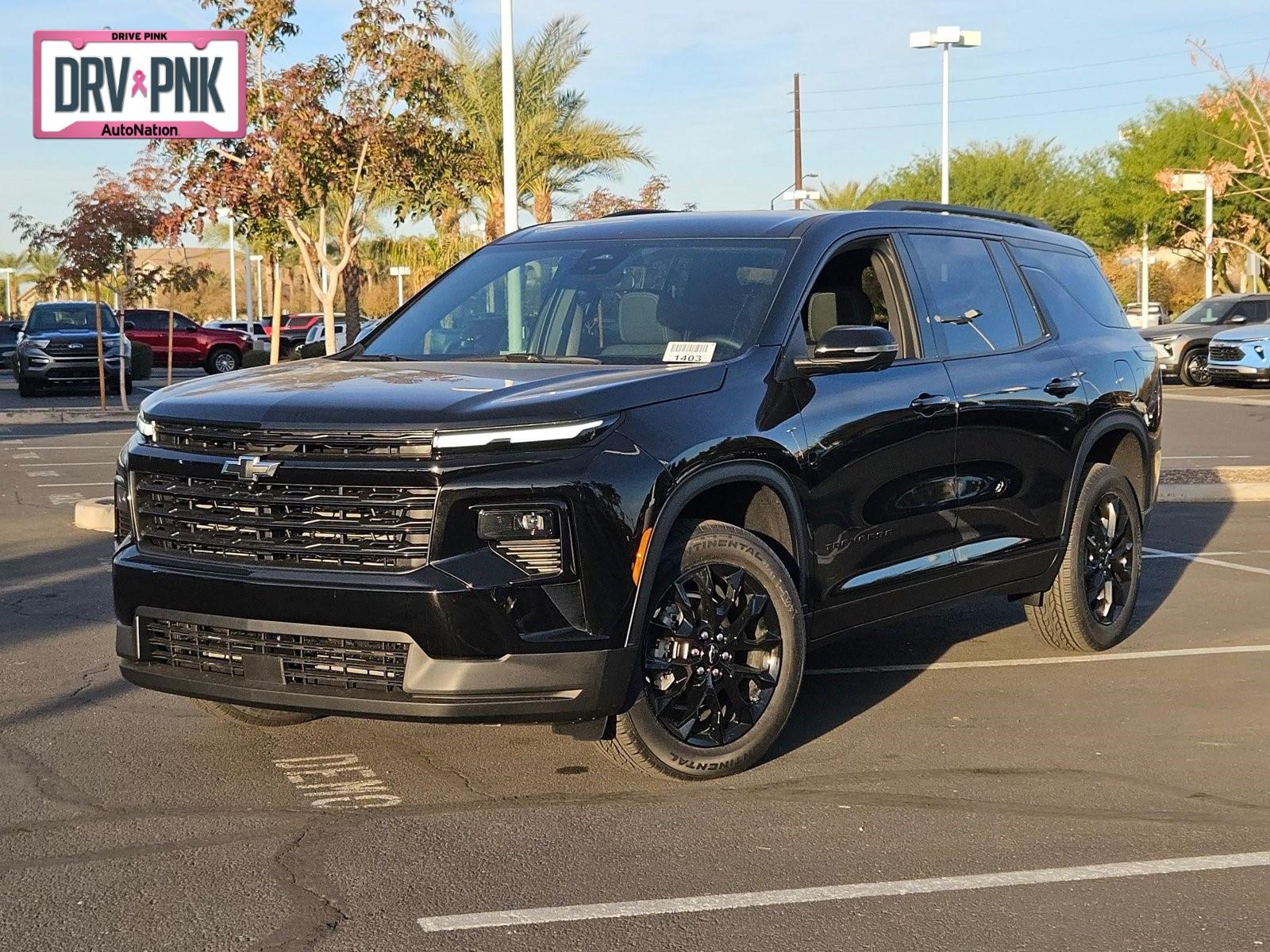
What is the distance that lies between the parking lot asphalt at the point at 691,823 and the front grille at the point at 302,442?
1.13 meters

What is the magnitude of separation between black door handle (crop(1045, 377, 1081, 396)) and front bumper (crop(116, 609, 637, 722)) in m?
3.05

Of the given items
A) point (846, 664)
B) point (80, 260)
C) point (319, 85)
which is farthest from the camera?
point (80, 260)

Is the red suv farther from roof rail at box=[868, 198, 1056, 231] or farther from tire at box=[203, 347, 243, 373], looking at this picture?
roof rail at box=[868, 198, 1056, 231]

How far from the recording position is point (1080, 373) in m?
7.80

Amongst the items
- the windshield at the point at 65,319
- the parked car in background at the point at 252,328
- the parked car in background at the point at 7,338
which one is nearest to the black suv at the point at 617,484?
the windshield at the point at 65,319

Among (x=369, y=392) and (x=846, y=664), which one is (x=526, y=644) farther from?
(x=846, y=664)

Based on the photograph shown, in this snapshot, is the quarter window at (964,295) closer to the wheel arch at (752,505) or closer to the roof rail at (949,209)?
the roof rail at (949,209)

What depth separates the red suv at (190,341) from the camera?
4528 centimetres

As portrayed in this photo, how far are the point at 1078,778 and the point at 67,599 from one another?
18.9ft

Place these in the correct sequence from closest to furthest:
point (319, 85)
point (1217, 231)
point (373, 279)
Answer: point (319, 85) → point (1217, 231) → point (373, 279)

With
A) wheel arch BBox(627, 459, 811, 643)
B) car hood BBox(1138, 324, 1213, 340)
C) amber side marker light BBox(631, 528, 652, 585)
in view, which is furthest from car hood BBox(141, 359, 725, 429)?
car hood BBox(1138, 324, 1213, 340)

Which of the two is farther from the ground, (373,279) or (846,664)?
(373,279)

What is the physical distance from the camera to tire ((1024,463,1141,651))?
7.79 m

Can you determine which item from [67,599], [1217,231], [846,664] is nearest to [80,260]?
[67,599]
